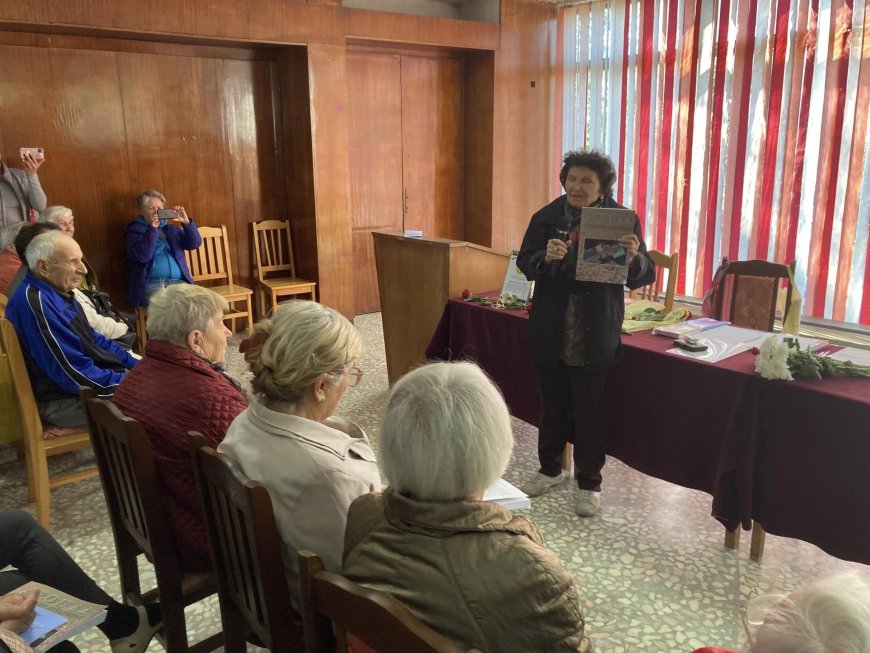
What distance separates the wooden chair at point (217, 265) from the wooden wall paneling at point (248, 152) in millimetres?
142

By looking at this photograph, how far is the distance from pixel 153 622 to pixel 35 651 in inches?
18.4

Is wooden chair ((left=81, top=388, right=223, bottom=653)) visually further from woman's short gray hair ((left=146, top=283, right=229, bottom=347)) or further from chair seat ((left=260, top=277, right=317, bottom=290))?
chair seat ((left=260, top=277, right=317, bottom=290))

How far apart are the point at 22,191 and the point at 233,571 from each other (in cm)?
392

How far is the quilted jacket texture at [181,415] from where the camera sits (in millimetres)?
1580

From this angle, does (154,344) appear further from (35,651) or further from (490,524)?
(490,524)

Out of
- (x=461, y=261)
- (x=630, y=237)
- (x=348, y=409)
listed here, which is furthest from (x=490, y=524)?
(x=348, y=409)

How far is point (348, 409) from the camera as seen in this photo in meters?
3.72

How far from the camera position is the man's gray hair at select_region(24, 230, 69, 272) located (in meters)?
2.55

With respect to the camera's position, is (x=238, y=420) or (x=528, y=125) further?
(x=528, y=125)

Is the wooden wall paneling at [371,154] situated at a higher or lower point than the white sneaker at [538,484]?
higher

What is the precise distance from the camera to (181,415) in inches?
62.9

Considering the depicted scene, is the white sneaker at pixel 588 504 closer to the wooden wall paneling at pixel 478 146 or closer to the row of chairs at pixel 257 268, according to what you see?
the row of chairs at pixel 257 268

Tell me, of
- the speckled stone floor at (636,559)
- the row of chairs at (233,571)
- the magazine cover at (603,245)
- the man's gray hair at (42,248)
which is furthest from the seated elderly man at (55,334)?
the magazine cover at (603,245)

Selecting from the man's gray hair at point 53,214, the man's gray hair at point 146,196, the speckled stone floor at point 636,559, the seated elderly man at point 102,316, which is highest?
the man's gray hair at point 146,196
